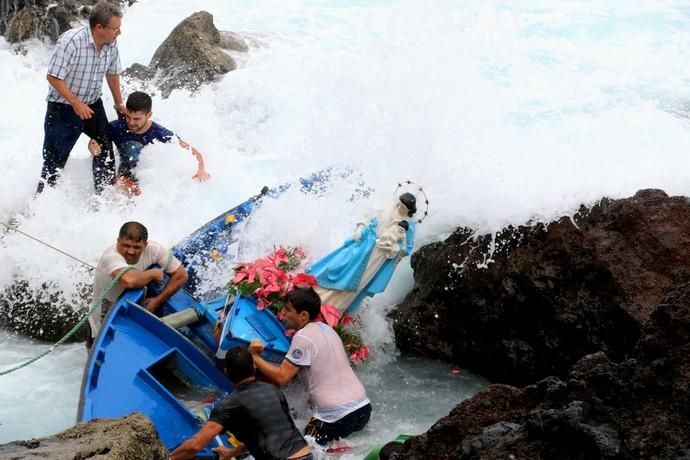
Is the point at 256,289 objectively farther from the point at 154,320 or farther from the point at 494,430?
the point at 494,430

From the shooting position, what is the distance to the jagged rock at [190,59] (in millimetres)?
12164

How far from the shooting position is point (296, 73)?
43.0 feet

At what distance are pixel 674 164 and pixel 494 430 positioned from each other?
5.29m

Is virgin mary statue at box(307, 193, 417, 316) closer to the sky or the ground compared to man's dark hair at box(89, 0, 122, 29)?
closer to the ground

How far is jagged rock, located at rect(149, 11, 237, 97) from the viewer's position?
39.9 feet

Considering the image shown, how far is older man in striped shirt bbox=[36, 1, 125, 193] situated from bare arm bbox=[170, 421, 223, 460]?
3537 mm

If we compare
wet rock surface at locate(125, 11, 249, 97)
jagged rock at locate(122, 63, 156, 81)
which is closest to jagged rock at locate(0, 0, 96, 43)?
jagged rock at locate(122, 63, 156, 81)

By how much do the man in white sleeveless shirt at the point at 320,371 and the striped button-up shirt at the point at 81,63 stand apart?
300 cm

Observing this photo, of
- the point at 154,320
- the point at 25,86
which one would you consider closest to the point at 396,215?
the point at 154,320

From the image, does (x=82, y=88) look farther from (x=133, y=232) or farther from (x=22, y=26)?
(x=22, y=26)

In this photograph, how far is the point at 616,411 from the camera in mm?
3396

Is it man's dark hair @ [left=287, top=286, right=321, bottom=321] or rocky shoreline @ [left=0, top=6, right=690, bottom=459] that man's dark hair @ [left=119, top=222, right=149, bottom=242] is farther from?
rocky shoreline @ [left=0, top=6, right=690, bottom=459]

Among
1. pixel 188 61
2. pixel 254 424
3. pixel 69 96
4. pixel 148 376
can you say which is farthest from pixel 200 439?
pixel 188 61

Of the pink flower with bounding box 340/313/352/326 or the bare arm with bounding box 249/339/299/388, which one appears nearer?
the bare arm with bounding box 249/339/299/388
